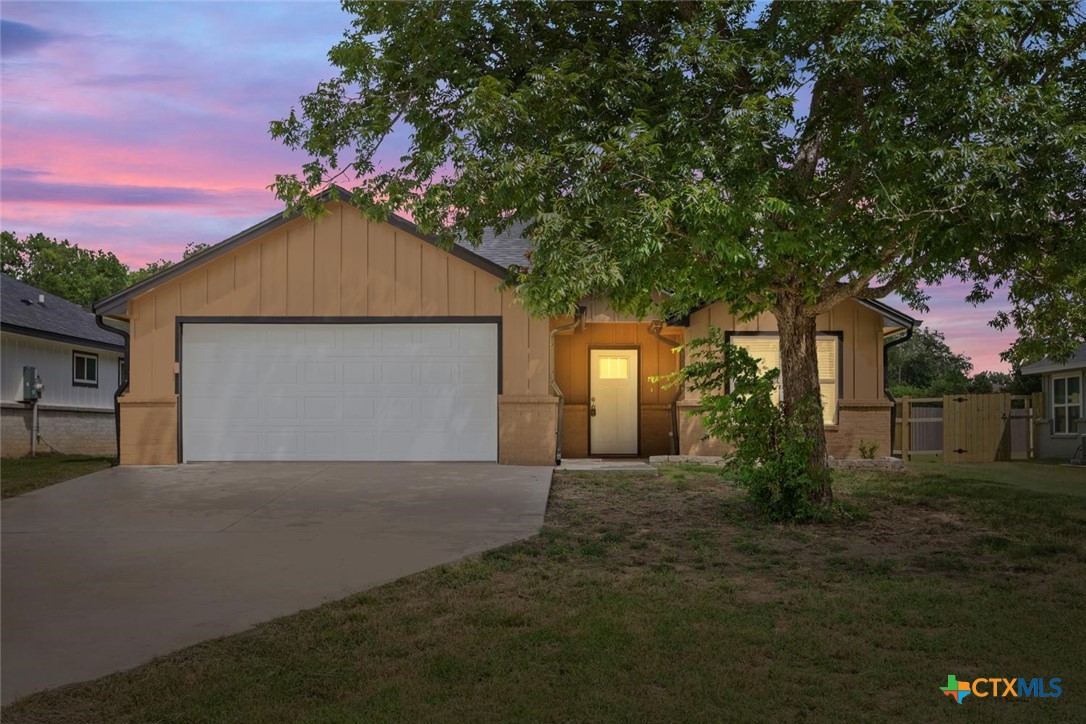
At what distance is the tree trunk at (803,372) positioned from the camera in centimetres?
1076

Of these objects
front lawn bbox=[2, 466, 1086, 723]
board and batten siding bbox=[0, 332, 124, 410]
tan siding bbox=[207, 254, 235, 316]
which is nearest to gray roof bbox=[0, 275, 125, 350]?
board and batten siding bbox=[0, 332, 124, 410]

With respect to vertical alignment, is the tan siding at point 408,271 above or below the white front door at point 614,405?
above

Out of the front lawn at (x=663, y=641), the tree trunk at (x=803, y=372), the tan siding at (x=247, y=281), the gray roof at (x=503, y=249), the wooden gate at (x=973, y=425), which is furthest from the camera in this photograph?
the wooden gate at (x=973, y=425)

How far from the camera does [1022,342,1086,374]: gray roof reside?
2272 centimetres

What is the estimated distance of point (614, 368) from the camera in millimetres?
18531

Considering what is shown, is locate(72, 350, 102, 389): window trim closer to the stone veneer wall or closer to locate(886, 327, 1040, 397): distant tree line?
the stone veneer wall

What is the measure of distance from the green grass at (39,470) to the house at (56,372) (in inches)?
48.2

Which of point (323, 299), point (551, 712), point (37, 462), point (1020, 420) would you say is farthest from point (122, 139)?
point (1020, 420)

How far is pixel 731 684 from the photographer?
197 inches

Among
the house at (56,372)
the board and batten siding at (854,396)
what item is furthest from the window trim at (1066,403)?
the house at (56,372)

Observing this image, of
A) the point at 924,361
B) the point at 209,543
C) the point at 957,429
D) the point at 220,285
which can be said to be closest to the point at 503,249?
the point at 220,285

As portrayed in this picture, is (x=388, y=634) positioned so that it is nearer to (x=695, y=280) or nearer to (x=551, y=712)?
(x=551, y=712)

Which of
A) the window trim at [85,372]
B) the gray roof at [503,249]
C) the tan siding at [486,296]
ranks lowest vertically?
the window trim at [85,372]

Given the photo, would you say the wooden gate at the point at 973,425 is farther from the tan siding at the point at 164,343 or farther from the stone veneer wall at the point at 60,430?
the stone veneer wall at the point at 60,430
